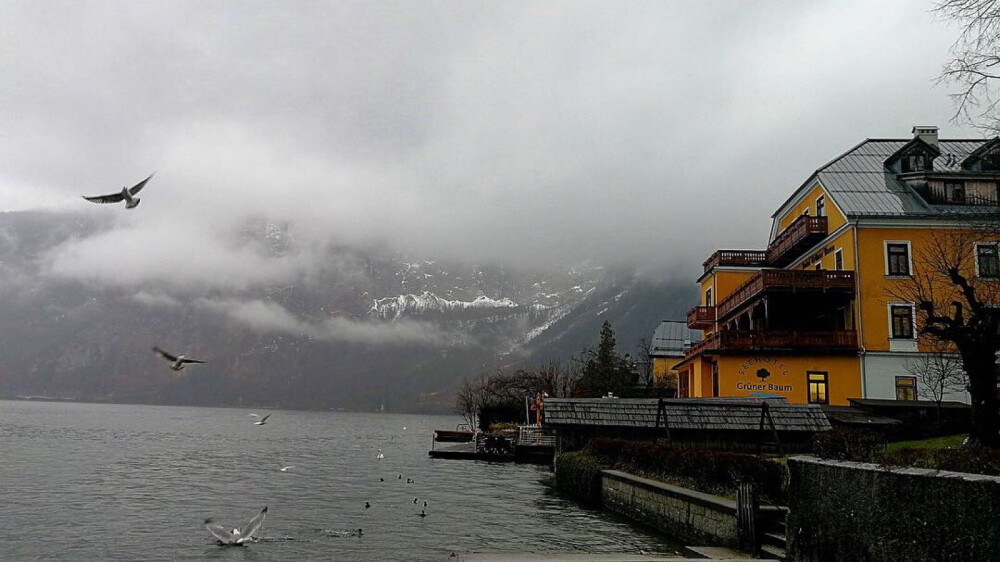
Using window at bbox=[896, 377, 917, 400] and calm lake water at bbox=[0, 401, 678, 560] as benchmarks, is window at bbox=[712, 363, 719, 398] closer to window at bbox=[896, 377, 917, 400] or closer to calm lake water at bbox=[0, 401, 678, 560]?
window at bbox=[896, 377, 917, 400]

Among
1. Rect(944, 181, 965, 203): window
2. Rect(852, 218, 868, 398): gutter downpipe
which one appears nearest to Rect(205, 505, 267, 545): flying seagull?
Rect(852, 218, 868, 398): gutter downpipe

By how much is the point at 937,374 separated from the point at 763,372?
9.36 m

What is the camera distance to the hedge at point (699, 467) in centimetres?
1934

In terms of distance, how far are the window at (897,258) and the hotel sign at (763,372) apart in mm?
7785

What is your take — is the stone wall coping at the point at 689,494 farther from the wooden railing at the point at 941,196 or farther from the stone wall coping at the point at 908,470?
the wooden railing at the point at 941,196

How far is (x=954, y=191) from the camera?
1725 inches

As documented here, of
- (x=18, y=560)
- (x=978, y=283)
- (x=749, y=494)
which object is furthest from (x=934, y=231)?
(x=18, y=560)

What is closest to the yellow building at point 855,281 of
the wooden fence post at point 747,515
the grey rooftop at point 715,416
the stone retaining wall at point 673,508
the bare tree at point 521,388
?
the grey rooftop at point 715,416

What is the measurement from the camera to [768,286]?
4250 centimetres

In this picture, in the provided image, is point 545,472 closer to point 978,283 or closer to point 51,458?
point 978,283

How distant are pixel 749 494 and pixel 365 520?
16915 mm

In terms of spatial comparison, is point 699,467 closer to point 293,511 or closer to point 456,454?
point 293,511

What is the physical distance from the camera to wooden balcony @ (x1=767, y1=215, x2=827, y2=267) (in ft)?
153

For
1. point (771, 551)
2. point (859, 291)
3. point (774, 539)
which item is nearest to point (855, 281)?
point (859, 291)
